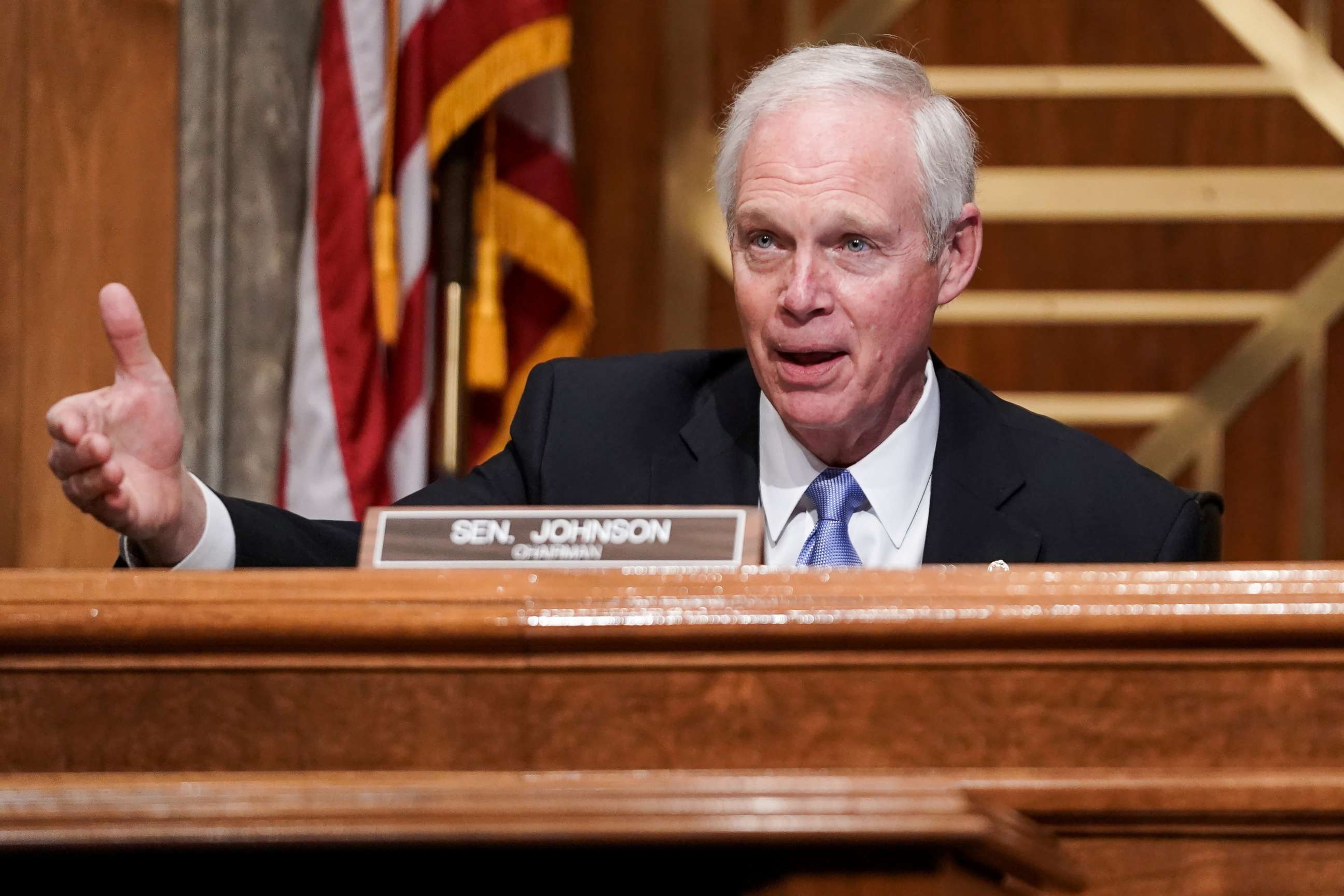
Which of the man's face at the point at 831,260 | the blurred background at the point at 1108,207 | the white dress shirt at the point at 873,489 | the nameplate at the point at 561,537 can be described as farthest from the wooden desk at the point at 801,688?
the blurred background at the point at 1108,207

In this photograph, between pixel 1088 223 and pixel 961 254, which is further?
pixel 1088 223

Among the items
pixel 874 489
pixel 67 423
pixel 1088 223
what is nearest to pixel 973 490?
pixel 874 489

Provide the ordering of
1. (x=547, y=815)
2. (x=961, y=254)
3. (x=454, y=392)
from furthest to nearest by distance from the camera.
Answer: (x=454, y=392) → (x=961, y=254) → (x=547, y=815)

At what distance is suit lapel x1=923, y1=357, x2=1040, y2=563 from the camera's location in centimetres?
160

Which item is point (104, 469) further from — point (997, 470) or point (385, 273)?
point (385, 273)

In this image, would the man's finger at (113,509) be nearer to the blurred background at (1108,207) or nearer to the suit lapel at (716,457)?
the suit lapel at (716,457)

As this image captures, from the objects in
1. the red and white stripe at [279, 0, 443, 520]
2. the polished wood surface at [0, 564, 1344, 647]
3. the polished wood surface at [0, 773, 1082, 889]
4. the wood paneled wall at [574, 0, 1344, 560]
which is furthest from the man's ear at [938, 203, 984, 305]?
the wood paneled wall at [574, 0, 1344, 560]

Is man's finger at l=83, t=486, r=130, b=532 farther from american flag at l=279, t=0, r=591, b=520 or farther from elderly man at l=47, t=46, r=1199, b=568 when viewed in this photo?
american flag at l=279, t=0, r=591, b=520

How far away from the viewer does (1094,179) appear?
3410mm

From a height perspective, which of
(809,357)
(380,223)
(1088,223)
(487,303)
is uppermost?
(1088,223)

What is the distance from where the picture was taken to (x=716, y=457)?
1762mm

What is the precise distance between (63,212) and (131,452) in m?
1.58

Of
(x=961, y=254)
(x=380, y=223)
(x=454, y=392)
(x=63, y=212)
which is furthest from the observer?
(x=454, y=392)

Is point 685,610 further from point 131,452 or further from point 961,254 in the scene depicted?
point 961,254
